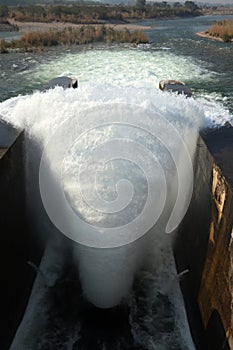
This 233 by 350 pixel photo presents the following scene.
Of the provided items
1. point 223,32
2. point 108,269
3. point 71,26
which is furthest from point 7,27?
point 108,269

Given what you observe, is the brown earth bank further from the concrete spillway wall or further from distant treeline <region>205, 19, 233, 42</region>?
the concrete spillway wall

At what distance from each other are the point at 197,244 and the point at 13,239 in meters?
A: 2.12

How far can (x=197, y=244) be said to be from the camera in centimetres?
471

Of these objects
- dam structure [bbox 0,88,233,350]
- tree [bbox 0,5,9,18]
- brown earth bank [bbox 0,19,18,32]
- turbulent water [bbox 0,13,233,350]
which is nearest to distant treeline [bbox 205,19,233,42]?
brown earth bank [bbox 0,19,18,32]

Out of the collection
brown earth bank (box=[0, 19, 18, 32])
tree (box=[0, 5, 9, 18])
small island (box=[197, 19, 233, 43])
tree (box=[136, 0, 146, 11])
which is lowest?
tree (box=[136, 0, 146, 11])

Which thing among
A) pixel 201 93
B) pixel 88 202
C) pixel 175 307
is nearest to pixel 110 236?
pixel 88 202

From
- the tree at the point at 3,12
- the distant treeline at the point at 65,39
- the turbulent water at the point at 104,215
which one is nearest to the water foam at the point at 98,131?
the turbulent water at the point at 104,215

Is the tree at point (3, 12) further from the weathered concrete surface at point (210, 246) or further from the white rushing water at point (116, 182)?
the weathered concrete surface at point (210, 246)

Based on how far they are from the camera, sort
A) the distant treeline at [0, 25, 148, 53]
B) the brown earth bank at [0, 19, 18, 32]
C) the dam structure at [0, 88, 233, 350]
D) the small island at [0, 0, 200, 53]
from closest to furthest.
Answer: the dam structure at [0, 88, 233, 350], the distant treeline at [0, 25, 148, 53], the small island at [0, 0, 200, 53], the brown earth bank at [0, 19, 18, 32]

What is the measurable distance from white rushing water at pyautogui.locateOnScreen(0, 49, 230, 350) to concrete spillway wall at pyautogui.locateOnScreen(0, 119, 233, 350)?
0.69ft

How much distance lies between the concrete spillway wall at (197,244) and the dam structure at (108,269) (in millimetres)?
11

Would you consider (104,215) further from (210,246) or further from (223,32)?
(223,32)

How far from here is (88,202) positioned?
4570mm

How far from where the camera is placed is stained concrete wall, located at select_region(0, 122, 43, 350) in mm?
4254
